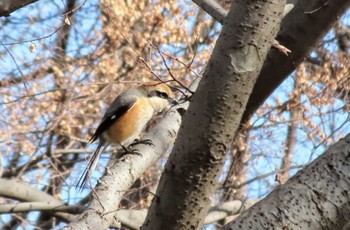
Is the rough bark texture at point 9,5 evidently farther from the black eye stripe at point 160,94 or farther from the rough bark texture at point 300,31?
the black eye stripe at point 160,94

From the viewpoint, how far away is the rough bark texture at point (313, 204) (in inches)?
71.1

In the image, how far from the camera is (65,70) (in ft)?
25.5

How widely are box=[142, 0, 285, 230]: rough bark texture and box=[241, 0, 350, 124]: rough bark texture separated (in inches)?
70.6

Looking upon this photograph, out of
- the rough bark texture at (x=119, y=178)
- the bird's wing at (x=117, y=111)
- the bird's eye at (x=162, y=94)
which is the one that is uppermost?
the bird's wing at (x=117, y=111)

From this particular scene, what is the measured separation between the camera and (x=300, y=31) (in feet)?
12.7

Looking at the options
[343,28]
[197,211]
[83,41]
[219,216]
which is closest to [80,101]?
[83,41]

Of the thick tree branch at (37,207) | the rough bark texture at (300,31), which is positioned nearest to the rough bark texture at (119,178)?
the rough bark texture at (300,31)

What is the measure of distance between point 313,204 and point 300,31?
2.22 m

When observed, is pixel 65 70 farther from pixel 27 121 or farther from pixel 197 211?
pixel 197 211

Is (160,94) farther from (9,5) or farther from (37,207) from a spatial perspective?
(9,5)

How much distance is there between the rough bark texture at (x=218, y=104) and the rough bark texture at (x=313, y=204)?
274 millimetres

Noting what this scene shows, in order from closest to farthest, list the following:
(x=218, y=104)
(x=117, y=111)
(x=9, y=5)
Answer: (x=218, y=104), (x=9, y=5), (x=117, y=111)

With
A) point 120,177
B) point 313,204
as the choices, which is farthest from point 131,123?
point 313,204

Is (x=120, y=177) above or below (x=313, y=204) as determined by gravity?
above
